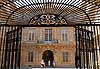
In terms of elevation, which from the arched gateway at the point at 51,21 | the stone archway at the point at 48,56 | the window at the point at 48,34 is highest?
the arched gateway at the point at 51,21

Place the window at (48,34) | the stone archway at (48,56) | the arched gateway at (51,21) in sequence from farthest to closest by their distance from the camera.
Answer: the window at (48,34) → the stone archway at (48,56) → the arched gateway at (51,21)

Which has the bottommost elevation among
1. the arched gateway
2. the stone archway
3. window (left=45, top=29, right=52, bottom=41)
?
the stone archway

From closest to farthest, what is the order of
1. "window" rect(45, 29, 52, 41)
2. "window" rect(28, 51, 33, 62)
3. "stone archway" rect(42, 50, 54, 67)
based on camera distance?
1. "window" rect(28, 51, 33, 62)
2. "stone archway" rect(42, 50, 54, 67)
3. "window" rect(45, 29, 52, 41)

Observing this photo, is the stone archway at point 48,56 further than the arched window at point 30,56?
Yes

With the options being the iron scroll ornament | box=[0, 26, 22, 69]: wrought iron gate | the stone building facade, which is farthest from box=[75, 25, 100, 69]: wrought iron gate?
the stone building facade

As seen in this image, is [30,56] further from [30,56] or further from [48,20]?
[48,20]

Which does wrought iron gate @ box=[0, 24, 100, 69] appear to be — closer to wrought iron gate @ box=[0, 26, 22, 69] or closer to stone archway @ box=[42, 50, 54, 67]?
wrought iron gate @ box=[0, 26, 22, 69]

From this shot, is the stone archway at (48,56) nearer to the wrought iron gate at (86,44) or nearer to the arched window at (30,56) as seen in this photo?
A: the arched window at (30,56)

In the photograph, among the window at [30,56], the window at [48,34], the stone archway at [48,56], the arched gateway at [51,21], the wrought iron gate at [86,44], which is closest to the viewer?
the arched gateway at [51,21]

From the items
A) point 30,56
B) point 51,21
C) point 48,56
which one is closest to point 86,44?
point 51,21

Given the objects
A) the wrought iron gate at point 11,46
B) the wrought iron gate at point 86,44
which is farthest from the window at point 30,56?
the wrought iron gate at point 86,44

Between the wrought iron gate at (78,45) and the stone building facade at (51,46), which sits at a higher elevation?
the wrought iron gate at (78,45)

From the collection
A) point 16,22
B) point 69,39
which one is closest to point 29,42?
point 69,39

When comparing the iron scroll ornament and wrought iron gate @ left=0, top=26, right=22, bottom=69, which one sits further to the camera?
the iron scroll ornament
